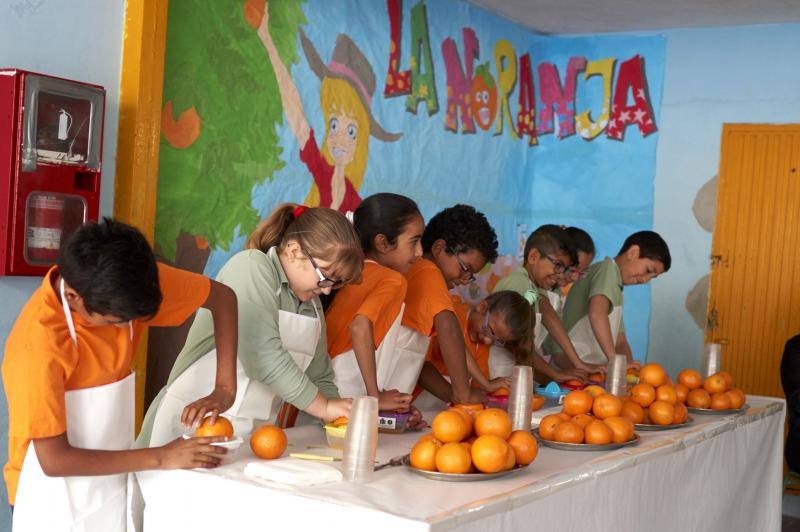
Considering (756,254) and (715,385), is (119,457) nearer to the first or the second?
(715,385)

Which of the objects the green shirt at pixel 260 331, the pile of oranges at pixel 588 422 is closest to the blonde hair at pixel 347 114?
the green shirt at pixel 260 331

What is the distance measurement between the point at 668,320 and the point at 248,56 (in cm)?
339

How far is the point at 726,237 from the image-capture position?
19.6ft

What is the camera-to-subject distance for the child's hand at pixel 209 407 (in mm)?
2301

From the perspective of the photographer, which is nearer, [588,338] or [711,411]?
[711,411]

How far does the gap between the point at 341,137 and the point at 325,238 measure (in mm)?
2241

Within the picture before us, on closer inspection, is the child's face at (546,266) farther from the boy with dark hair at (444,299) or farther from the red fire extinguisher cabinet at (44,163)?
the red fire extinguisher cabinet at (44,163)

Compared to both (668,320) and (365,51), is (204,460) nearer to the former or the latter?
(365,51)

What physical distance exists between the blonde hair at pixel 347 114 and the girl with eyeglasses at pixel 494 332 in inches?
44.6

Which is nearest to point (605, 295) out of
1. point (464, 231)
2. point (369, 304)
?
point (464, 231)

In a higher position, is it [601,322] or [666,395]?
[601,322]

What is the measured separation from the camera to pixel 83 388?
6.87 ft

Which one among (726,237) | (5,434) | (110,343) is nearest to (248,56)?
(5,434)

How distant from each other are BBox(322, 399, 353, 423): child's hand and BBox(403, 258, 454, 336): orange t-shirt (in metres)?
0.92
